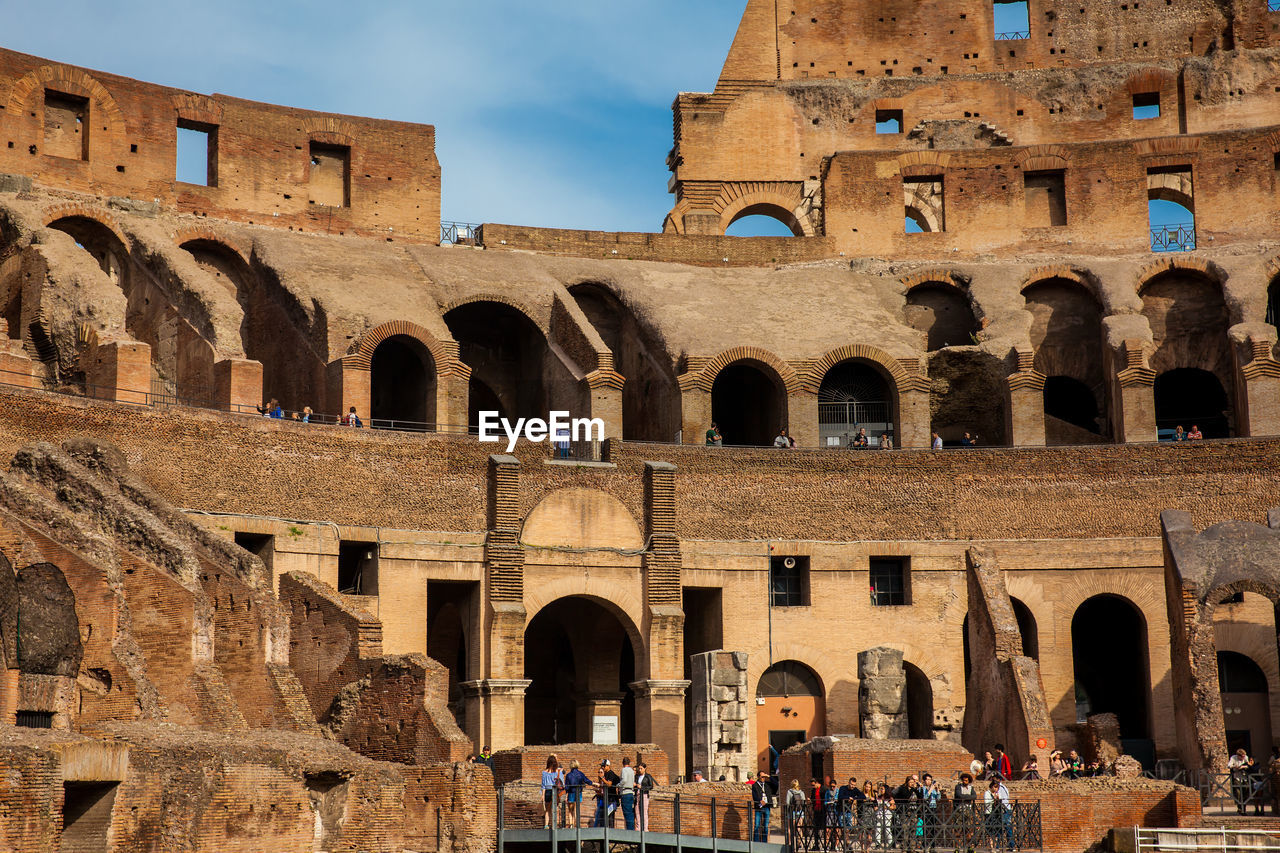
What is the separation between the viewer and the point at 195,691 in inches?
908

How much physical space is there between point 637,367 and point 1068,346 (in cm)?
1047

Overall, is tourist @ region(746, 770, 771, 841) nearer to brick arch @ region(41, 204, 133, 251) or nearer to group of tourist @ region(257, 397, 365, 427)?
group of tourist @ region(257, 397, 365, 427)

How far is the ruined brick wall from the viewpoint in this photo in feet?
123

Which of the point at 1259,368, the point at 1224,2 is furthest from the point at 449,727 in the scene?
the point at 1224,2

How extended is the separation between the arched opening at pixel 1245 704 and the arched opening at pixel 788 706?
24.8 ft

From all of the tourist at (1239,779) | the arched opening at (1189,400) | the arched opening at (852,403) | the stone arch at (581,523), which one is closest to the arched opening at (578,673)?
the stone arch at (581,523)

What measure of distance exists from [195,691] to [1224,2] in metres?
37.8

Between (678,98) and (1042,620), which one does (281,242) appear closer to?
(678,98)

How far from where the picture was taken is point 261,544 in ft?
95.4

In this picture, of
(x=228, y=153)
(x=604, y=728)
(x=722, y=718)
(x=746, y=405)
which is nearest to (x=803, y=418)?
(x=746, y=405)

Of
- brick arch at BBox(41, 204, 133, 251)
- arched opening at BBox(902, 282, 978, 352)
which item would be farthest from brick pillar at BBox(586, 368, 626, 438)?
brick arch at BBox(41, 204, 133, 251)

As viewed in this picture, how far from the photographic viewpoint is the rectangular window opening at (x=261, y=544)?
28752 mm

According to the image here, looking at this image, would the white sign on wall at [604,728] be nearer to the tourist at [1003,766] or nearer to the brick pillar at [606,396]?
the brick pillar at [606,396]

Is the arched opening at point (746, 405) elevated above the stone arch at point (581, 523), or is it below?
above
